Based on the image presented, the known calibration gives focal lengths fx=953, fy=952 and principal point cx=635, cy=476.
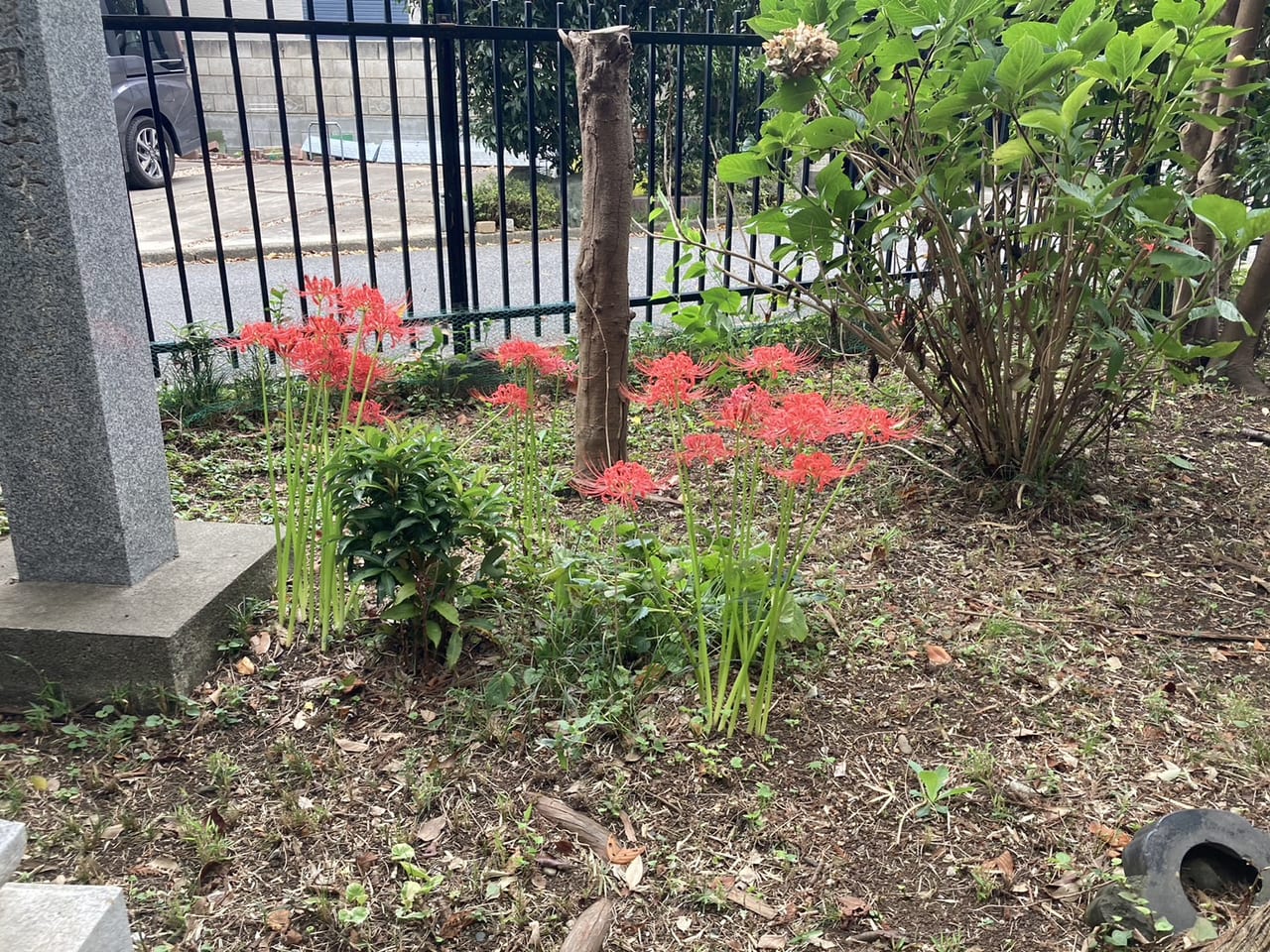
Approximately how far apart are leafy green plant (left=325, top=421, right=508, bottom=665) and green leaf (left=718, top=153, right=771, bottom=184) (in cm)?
149

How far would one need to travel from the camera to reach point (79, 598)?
8.59 ft

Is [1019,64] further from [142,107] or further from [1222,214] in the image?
[142,107]

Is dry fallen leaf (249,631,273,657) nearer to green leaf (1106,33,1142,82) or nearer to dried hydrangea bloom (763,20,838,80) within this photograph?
dried hydrangea bloom (763,20,838,80)

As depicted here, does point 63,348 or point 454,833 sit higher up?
point 63,348

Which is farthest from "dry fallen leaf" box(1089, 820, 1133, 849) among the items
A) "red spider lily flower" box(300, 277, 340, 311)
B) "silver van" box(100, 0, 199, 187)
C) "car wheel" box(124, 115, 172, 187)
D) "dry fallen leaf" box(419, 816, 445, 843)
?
"car wheel" box(124, 115, 172, 187)

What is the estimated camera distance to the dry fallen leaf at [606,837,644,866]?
2102 mm

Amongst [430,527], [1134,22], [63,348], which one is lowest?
[430,527]

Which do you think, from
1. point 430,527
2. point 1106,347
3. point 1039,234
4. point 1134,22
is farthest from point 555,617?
point 1134,22

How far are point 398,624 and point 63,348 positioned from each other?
1.15 metres

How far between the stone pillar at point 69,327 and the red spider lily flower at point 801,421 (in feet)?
5.75

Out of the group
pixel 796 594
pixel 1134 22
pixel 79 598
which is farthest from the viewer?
pixel 1134 22

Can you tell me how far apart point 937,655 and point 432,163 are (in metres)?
3.83

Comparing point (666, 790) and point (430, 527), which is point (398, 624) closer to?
point (430, 527)

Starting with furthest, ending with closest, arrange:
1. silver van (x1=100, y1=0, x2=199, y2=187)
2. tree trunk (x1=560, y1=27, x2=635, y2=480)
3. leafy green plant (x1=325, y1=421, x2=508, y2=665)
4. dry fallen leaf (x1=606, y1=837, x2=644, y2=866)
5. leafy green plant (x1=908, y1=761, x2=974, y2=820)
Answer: silver van (x1=100, y1=0, x2=199, y2=187) < tree trunk (x1=560, y1=27, x2=635, y2=480) < leafy green plant (x1=325, y1=421, x2=508, y2=665) < leafy green plant (x1=908, y1=761, x2=974, y2=820) < dry fallen leaf (x1=606, y1=837, x2=644, y2=866)
